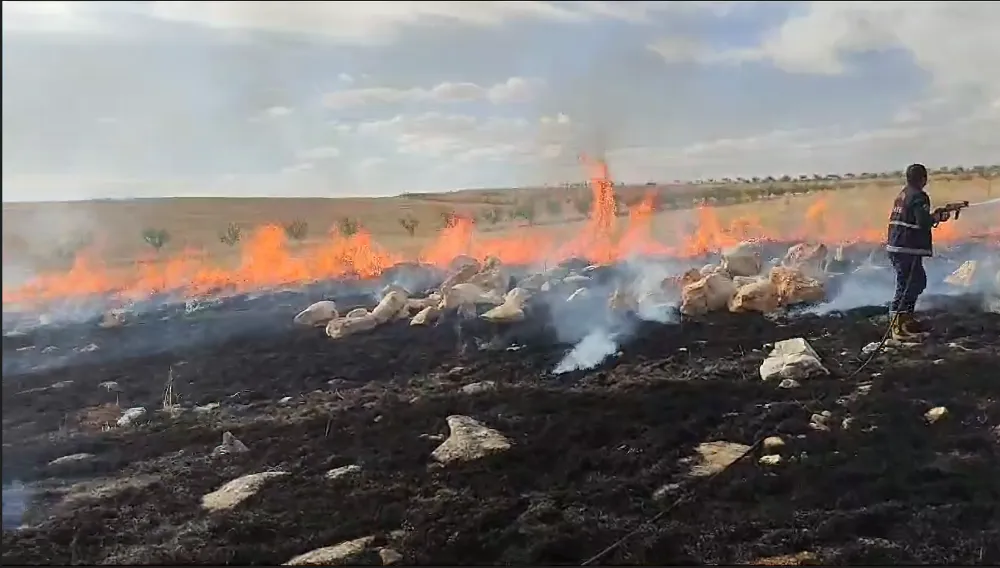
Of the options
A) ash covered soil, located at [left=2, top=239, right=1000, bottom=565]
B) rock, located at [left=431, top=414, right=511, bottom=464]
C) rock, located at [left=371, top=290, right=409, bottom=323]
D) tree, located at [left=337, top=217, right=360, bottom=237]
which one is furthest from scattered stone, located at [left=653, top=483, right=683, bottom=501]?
tree, located at [left=337, top=217, right=360, bottom=237]

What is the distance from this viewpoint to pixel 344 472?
1.97 meters

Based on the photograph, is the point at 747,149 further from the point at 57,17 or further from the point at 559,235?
the point at 57,17

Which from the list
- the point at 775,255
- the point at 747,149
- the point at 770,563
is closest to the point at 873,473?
the point at 770,563

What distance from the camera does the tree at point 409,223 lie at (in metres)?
2.22

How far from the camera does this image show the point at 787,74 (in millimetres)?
2145

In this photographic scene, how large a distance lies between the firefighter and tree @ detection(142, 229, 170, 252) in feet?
6.65

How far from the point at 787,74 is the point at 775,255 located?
0.51 meters

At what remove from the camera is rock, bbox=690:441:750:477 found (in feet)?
6.24

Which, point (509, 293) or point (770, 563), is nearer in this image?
point (770, 563)

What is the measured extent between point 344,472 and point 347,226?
0.70 m

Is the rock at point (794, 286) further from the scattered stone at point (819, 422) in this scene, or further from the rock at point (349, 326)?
the rock at point (349, 326)

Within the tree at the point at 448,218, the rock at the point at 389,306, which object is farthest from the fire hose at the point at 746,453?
the tree at the point at 448,218

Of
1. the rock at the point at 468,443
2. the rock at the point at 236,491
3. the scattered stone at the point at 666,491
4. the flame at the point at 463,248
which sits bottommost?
the scattered stone at the point at 666,491

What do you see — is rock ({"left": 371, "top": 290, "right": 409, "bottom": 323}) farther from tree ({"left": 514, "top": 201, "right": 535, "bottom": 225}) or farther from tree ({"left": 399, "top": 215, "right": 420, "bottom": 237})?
tree ({"left": 514, "top": 201, "right": 535, "bottom": 225})
